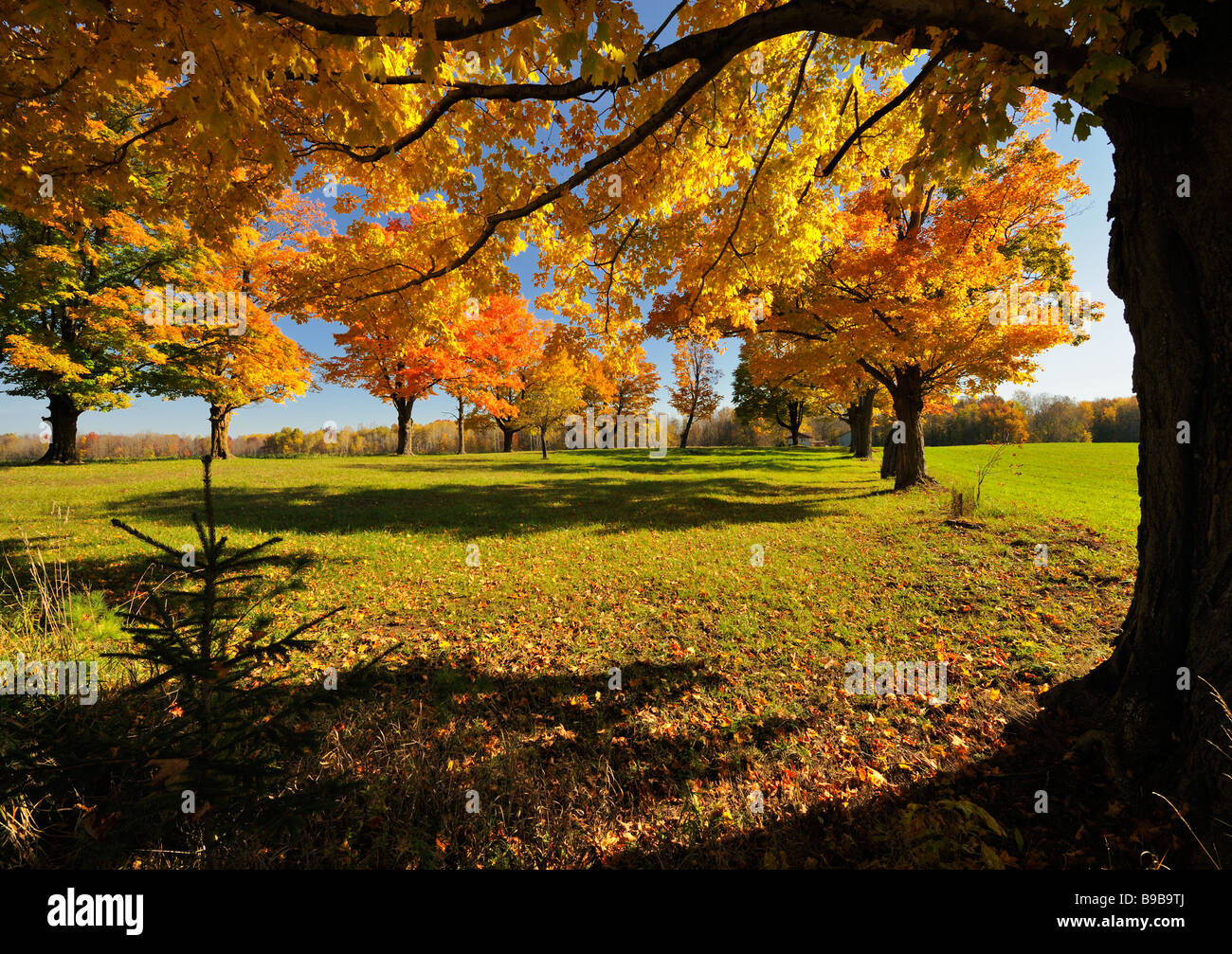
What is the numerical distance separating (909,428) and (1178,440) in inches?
506

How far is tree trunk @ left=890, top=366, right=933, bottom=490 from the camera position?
13898 mm

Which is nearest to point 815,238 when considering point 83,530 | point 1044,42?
point 1044,42

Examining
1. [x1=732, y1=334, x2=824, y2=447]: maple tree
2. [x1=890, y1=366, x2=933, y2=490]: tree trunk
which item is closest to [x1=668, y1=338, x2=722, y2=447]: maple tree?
[x1=732, y1=334, x2=824, y2=447]: maple tree

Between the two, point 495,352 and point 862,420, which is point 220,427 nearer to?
point 495,352

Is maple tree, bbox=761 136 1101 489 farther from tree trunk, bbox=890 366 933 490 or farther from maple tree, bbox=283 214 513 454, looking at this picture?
maple tree, bbox=283 214 513 454

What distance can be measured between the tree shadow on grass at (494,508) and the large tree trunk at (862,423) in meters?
15.1

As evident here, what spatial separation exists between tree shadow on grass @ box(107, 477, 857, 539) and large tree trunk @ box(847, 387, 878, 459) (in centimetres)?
1505

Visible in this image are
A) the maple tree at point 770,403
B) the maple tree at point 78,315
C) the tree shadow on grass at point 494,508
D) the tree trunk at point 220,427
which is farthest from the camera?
the maple tree at point 770,403

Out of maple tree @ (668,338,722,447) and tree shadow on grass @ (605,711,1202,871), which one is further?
maple tree @ (668,338,722,447)

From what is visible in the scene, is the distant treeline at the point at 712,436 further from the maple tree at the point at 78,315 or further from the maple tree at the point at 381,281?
the maple tree at the point at 381,281

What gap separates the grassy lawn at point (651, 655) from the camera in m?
2.59

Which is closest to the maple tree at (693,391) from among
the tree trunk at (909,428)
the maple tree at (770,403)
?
the maple tree at (770,403)

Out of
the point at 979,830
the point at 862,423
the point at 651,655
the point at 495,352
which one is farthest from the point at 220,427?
the point at 862,423
